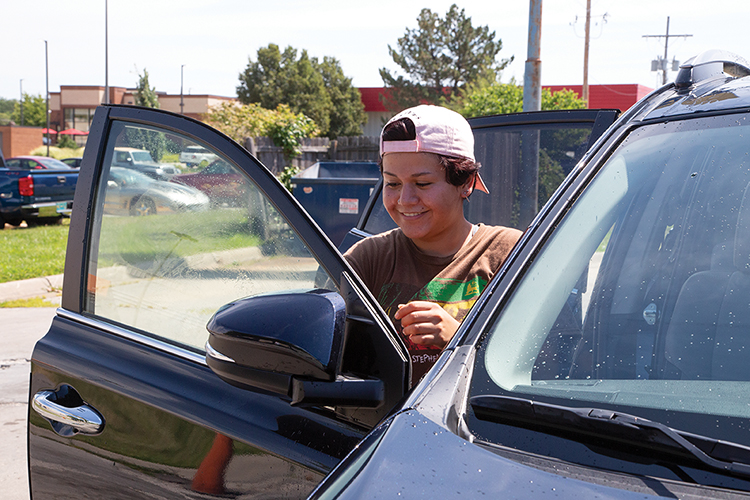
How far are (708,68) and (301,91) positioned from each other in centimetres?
5351

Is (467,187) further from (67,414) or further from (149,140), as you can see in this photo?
(67,414)

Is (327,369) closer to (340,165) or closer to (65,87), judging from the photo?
(340,165)

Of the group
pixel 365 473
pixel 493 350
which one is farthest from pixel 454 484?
pixel 493 350

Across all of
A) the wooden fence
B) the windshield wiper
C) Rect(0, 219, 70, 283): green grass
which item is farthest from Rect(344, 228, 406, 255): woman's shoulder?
the wooden fence

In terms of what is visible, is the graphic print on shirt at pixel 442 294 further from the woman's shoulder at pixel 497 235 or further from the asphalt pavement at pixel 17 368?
the asphalt pavement at pixel 17 368

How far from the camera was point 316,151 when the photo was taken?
53.3 ft

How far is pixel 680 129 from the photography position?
4.97 feet

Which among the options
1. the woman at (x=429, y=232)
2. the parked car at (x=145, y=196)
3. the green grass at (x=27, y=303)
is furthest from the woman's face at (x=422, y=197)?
the green grass at (x=27, y=303)

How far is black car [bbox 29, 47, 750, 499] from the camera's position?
42.1 inches

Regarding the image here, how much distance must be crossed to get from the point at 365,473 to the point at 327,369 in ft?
1.14

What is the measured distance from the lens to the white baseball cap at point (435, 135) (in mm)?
1920

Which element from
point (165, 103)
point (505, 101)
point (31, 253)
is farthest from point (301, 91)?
point (31, 253)

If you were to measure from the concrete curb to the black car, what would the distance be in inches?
298

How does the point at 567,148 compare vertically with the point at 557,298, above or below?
above
